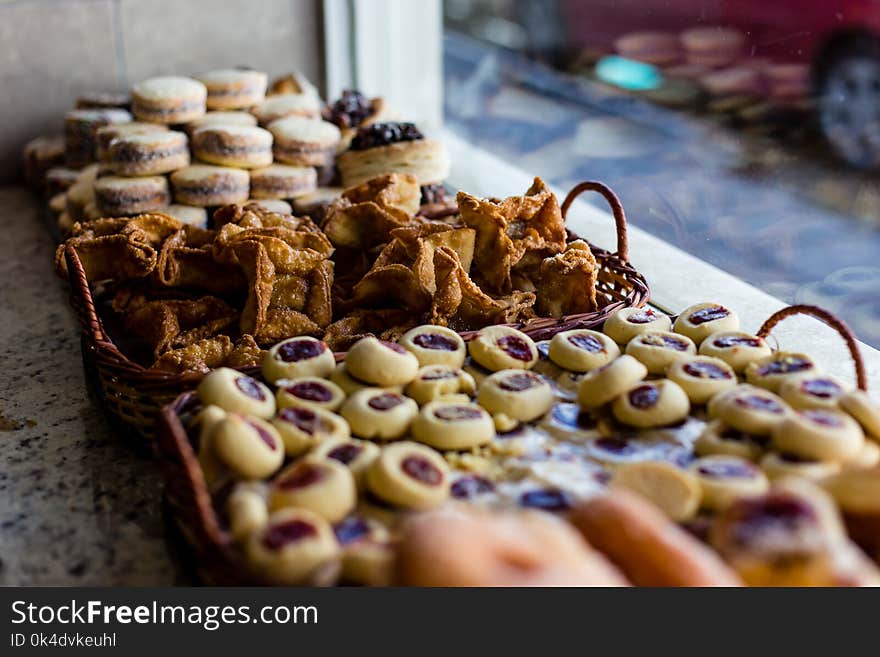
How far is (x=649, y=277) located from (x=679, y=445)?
87cm

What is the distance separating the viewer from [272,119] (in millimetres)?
2105

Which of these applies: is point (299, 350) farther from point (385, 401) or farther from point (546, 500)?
point (546, 500)

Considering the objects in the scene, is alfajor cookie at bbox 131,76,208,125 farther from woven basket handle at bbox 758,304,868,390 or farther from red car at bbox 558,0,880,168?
woven basket handle at bbox 758,304,868,390

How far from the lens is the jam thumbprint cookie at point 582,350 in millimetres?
1234

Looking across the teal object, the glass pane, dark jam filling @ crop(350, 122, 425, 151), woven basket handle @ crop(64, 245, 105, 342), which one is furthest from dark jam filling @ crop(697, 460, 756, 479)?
the teal object

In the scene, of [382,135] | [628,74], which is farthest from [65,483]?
[628,74]

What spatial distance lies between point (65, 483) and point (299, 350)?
1.22 feet

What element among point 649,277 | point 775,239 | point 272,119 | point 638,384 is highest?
point 272,119

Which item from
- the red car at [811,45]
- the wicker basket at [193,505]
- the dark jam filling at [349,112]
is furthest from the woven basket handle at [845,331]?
→ the dark jam filling at [349,112]

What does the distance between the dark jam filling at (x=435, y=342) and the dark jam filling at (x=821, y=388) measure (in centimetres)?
44

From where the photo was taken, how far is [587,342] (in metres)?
1.27

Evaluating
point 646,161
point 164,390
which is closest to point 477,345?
point 164,390

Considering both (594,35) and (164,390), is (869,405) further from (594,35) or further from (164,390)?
(594,35)

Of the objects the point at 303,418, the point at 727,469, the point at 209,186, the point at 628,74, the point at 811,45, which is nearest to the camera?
the point at 727,469
